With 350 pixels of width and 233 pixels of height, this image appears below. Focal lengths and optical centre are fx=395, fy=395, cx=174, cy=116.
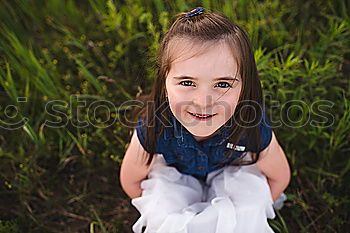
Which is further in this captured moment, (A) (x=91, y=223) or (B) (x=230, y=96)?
(A) (x=91, y=223)

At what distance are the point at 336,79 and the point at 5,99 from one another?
4.59ft

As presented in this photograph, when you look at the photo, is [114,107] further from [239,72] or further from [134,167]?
[239,72]

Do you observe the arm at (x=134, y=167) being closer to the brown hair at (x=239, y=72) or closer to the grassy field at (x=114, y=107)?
the brown hair at (x=239, y=72)

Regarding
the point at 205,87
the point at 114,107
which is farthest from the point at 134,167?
the point at 205,87

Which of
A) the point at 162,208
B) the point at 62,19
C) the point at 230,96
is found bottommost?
the point at 162,208

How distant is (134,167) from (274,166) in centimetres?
46

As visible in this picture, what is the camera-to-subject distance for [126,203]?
1.54 metres

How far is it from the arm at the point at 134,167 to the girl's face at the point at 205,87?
28cm

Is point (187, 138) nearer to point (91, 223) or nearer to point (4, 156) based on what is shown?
point (91, 223)

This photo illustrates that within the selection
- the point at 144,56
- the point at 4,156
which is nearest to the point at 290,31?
the point at 144,56

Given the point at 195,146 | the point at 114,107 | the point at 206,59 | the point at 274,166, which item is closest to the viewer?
the point at 206,59

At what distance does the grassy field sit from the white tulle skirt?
0.18 m

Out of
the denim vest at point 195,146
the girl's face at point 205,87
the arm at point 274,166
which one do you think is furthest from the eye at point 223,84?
the arm at point 274,166

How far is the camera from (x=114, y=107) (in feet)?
5.28
